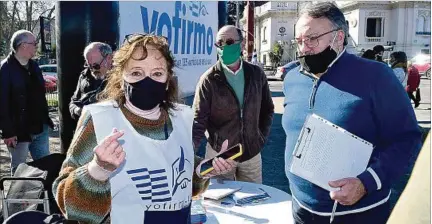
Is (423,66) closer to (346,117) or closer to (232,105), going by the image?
(232,105)

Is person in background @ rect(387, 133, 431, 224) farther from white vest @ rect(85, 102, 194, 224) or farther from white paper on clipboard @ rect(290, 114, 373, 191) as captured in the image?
white paper on clipboard @ rect(290, 114, 373, 191)

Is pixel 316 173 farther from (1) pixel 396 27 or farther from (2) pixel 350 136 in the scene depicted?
(1) pixel 396 27

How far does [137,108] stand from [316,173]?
2.81 ft

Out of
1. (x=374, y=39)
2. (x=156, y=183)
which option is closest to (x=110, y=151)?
(x=156, y=183)

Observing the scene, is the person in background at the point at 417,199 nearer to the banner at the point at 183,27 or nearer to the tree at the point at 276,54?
the banner at the point at 183,27

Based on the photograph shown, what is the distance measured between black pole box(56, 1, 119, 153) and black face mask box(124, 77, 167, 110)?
8.57 ft

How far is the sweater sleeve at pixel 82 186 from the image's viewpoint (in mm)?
1622

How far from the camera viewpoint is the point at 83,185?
1614mm

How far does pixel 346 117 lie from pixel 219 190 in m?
1.09

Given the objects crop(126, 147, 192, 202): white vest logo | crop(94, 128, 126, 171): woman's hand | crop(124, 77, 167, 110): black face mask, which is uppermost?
crop(124, 77, 167, 110): black face mask

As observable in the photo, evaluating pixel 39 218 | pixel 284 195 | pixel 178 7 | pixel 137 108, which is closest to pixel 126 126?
pixel 137 108

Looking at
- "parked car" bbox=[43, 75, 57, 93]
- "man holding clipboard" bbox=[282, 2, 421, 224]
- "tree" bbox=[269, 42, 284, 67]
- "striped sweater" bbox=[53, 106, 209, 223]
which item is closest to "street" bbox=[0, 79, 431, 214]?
"man holding clipboard" bbox=[282, 2, 421, 224]

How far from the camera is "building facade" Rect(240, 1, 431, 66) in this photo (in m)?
46.7

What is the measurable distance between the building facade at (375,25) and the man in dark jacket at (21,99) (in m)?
38.2
